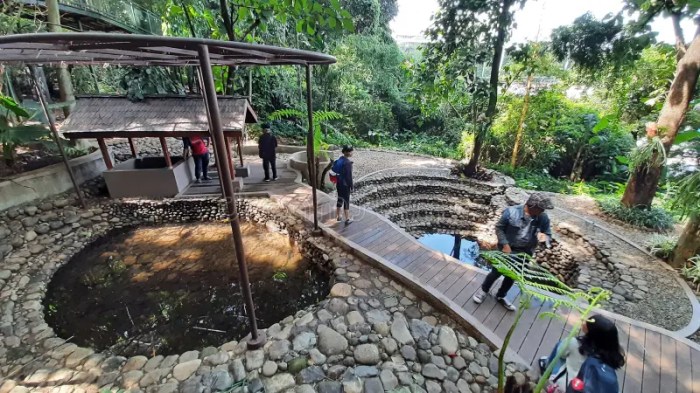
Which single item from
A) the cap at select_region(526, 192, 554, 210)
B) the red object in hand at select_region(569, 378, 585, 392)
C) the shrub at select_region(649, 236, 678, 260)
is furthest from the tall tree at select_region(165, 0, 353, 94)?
the shrub at select_region(649, 236, 678, 260)

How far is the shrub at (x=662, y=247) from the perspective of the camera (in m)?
5.02

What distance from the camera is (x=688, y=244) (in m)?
4.61

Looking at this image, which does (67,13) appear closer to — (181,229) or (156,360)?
(181,229)

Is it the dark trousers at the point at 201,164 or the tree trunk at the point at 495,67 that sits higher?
the tree trunk at the point at 495,67

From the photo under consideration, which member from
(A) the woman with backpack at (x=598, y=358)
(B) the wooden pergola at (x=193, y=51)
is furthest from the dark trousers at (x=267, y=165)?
(A) the woman with backpack at (x=598, y=358)

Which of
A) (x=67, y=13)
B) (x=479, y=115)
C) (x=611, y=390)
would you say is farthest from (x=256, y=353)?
(x=67, y=13)

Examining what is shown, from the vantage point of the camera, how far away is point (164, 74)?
8.69 m

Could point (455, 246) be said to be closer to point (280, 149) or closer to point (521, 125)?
point (521, 125)

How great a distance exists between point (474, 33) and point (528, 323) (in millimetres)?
7271

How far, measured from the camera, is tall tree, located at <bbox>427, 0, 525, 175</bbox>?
23.9 ft

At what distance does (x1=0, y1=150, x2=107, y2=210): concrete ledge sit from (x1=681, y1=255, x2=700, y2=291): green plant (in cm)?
1179

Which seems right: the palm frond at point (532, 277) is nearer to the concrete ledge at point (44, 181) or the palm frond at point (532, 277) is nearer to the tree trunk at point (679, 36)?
the tree trunk at point (679, 36)

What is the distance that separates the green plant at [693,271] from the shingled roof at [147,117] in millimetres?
8082

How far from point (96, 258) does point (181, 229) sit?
4.97 feet
